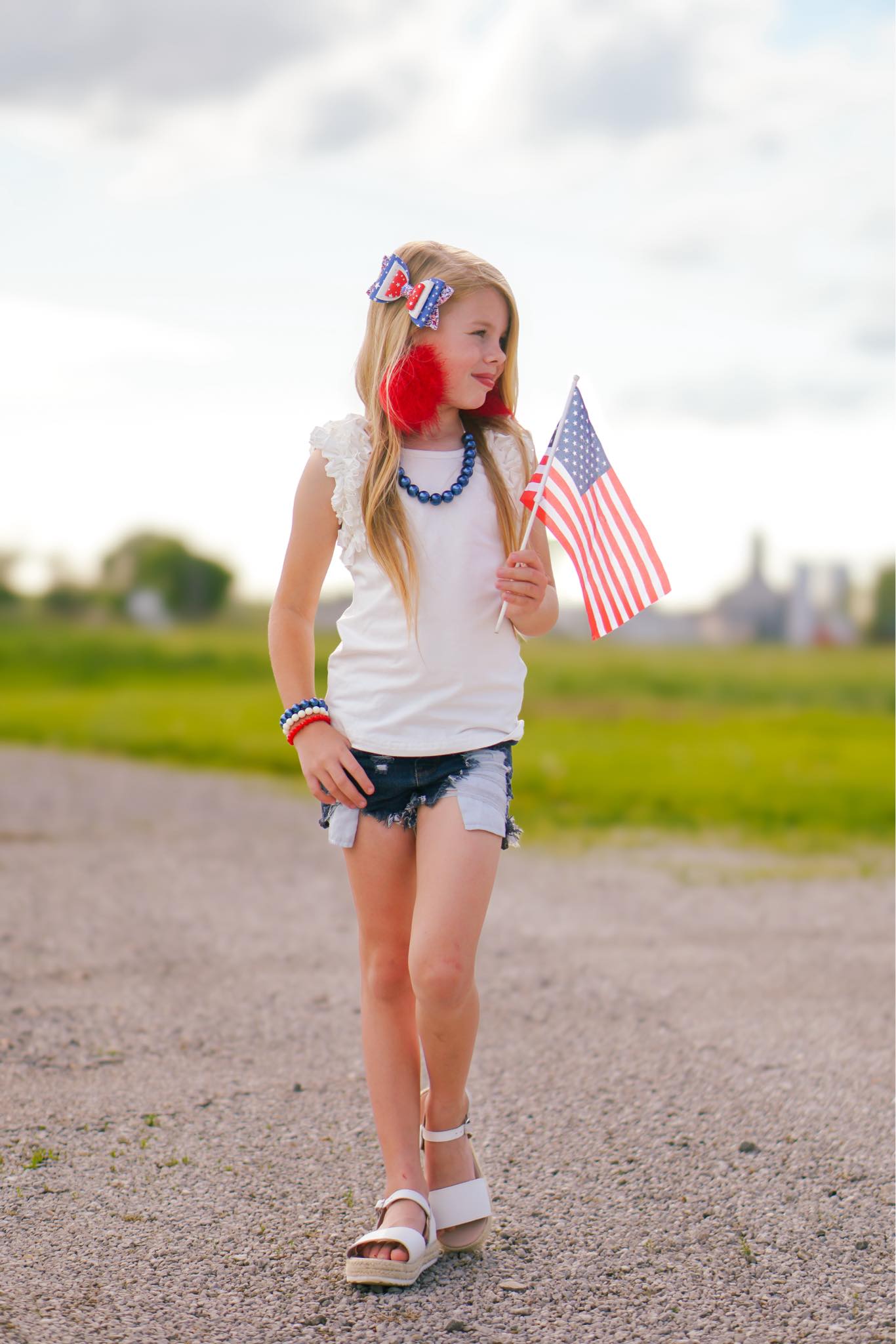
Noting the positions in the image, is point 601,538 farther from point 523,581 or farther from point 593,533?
point 523,581

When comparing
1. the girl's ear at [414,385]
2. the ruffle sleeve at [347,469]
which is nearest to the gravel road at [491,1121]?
the ruffle sleeve at [347,469]

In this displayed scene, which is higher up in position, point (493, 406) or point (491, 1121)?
point (493, 406)

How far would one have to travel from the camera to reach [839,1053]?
4.09 meters

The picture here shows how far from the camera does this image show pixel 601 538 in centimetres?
289

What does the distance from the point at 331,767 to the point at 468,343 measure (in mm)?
921

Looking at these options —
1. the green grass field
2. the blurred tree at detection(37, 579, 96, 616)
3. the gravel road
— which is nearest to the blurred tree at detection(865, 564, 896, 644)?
the green grass field

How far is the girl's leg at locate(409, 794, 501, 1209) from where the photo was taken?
101 inches

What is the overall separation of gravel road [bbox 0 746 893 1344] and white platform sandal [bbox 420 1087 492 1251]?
41 mm

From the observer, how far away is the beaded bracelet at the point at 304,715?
2.71m

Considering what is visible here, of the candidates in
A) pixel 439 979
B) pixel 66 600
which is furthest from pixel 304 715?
pixel 66 600

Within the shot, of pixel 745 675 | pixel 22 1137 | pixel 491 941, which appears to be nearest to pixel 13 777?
pixel 491 941

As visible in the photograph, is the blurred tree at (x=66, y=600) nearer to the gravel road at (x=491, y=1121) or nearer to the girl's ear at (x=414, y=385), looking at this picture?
the gravel road at (x=491, y=1121)

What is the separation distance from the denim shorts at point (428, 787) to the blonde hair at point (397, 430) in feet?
0.91

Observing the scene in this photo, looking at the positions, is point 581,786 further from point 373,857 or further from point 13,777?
point 373,857
